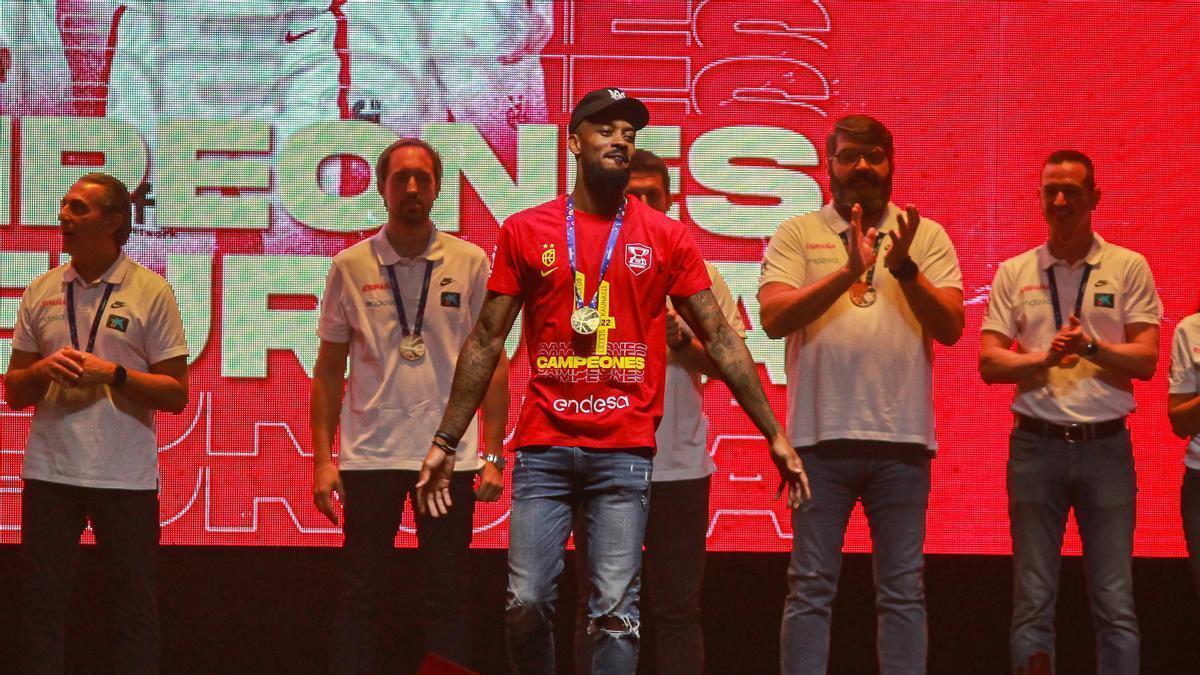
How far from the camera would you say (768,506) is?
16.6 ft

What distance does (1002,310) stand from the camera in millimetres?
4371

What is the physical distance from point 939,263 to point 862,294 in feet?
0.83

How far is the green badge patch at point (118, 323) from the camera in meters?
4.15

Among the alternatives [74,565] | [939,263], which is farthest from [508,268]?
[74,565]

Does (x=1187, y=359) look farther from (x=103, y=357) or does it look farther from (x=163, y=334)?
(x=103, y=357)

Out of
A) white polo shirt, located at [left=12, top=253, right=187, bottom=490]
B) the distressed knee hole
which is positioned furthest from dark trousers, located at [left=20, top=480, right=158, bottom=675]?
the distressed knee hole

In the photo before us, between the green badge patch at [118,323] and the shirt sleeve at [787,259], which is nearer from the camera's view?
the shirt sleeve at [787,259]

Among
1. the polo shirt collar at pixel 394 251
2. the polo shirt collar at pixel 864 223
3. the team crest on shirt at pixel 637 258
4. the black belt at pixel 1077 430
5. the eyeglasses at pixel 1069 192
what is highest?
the eyeglasses at pixel 1069 192

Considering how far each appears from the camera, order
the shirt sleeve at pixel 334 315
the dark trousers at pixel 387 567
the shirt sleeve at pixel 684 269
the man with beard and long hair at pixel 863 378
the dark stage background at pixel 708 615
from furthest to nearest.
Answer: the dark stage background at pixel 708 615, the shirt sleeve at pixel 334 315, the dark trousers at pixel 387 567, the man with beard and long hair at pixel 863 378, the shirt sleeve at pixel 684 269

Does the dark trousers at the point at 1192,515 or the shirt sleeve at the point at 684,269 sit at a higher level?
the shirt sleeve at the point at 684,269

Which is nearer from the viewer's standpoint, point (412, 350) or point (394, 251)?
point (412, 350)

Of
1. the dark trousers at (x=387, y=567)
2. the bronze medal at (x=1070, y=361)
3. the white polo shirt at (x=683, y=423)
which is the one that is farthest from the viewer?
the bronze medal at (x=1070, y=361)

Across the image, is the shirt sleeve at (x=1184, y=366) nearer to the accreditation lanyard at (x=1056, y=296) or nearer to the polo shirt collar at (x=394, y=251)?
the accreditation lanyard at (x=1056, y=296)

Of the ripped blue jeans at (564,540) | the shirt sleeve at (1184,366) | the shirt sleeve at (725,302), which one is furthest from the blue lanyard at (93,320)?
the shirt sleeve at (1184,366)
